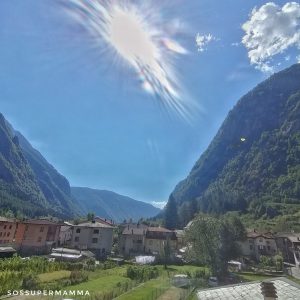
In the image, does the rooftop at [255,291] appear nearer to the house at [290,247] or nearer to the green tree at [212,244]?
the green tree at [212,244]

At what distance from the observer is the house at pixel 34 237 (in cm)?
7269

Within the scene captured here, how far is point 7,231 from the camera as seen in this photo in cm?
7306

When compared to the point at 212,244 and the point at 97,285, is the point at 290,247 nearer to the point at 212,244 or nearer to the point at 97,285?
the point at 212,244

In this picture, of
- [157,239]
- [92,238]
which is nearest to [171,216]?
Result: [157,239]

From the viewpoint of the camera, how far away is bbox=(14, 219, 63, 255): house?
72688 millimetres

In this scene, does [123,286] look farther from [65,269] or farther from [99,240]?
[99,240]

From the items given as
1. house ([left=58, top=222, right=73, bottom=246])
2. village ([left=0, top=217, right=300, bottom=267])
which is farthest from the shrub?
house ([left=58, top=222, right=73, bottom=246])

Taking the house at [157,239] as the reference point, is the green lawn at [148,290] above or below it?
below

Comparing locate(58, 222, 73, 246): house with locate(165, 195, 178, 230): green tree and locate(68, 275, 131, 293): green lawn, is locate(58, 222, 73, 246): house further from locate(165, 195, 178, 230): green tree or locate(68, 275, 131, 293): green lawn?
locate(165, 195, 178, 230): green tree

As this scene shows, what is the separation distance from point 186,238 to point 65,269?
2446 cm

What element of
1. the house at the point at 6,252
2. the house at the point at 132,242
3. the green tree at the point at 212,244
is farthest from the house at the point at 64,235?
the green tree at the point at 212,244

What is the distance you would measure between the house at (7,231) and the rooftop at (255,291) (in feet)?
220

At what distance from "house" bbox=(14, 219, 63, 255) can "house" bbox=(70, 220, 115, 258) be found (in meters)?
6.96

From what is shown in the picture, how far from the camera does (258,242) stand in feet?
310
